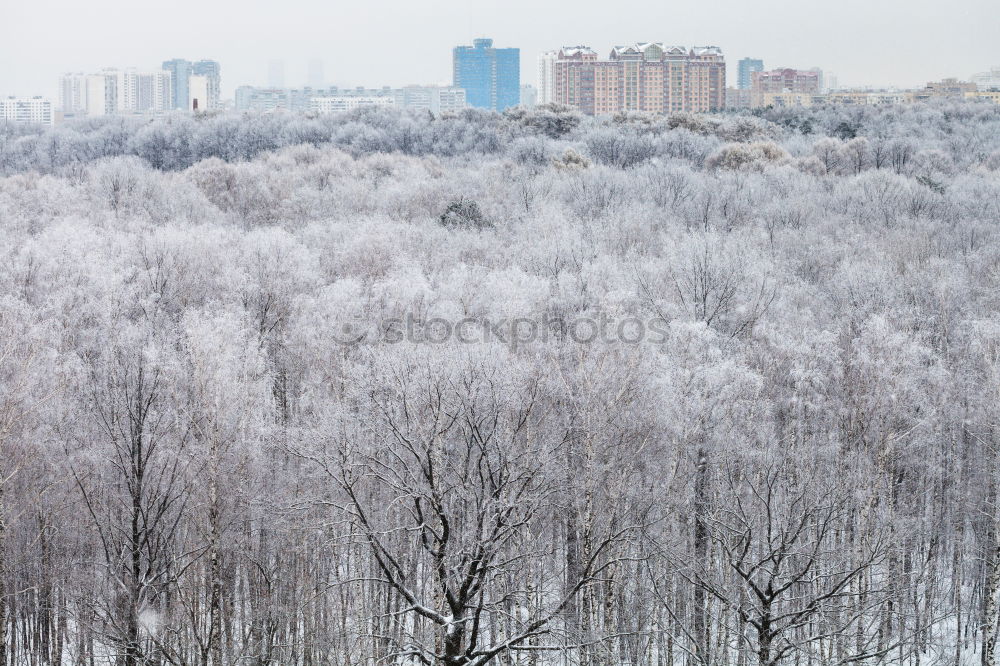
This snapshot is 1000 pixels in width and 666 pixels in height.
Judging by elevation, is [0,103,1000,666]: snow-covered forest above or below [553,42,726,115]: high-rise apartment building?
below

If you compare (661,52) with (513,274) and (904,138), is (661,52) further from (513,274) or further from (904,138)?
(513,274)

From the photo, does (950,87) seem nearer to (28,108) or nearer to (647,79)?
(647,79)

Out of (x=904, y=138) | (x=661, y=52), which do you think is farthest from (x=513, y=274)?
(x=661, y=52)

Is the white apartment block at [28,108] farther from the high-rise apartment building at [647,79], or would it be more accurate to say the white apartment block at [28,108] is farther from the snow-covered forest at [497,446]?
the snow-covered forest at [497,446]

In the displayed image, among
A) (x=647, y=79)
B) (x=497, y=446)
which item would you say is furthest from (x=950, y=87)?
(x=497, y=446)

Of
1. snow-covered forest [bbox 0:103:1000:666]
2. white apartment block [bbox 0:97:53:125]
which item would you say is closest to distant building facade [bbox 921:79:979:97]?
snow-covered forest [bbox 0:103:1000:666]

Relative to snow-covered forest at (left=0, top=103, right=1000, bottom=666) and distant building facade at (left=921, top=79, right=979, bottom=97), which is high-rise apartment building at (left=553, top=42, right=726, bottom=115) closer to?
distant building facade at (left=921, top=79, right=979, bottom=97)
